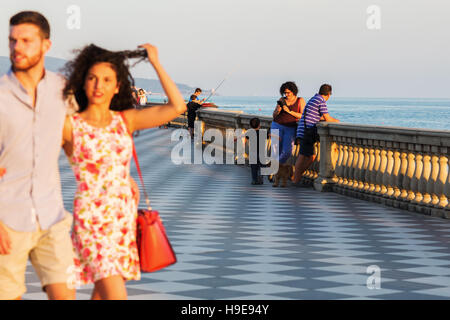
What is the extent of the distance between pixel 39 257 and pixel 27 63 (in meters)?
0.89

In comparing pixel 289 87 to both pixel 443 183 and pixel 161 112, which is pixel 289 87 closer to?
pixel 443 183

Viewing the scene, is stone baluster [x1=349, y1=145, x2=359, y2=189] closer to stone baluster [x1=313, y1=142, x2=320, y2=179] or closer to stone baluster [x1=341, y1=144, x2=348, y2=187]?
stone baluster [x1=341, y1=144, x2=348, y2=187]

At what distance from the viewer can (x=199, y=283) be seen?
7809 mm

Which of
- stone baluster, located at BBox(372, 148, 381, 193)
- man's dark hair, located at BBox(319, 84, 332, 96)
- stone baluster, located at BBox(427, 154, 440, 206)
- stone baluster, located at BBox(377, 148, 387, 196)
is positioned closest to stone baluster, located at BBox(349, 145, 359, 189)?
stone baluster, located at BBox(372, 148, 381, 193)

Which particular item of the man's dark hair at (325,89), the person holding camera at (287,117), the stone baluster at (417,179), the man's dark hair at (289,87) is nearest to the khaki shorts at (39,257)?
the stone baluster at (417,179)

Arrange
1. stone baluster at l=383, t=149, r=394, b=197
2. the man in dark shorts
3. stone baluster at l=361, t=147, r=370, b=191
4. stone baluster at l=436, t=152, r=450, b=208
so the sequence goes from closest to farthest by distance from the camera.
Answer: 1. stone baluster at l=436, t=152, r=450, b=208
2. stone baluster at l=383, t=149, r=394, b=197
3. stone baluster at l=361, t=147, r=370, b=191
4. the man in dark shorts

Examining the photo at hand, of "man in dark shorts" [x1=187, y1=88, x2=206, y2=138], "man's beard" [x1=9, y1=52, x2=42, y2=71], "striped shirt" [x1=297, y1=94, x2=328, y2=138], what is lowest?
"man in dark shorts" [x1=187, y1=88, x2=206, y2=138]

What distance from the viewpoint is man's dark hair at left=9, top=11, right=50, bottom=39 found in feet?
15.3

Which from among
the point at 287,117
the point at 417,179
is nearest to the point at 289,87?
the point at 287,117

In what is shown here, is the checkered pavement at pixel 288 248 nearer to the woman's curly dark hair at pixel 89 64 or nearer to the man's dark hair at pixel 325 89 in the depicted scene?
the man's dark hair at pixel 325 89

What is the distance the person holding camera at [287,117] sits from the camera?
54.8 feet

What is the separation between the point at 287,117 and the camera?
16797 millimetres

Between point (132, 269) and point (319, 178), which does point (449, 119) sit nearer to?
point (319, 178)

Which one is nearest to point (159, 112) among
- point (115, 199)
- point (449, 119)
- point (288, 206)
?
point (115, 199)
